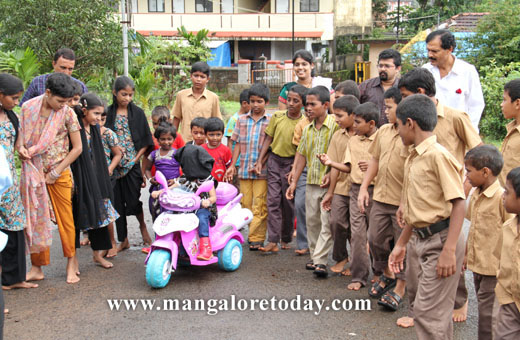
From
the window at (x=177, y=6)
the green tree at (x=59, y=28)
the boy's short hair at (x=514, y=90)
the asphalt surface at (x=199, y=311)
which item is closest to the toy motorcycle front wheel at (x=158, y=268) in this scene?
the asphalt surface at (x=199, y=311)

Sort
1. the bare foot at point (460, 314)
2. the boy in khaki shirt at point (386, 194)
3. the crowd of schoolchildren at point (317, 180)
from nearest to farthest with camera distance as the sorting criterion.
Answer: the crowd of schoolchildren at point (317, 180) → the bare foot at point (460, 314) → the boy in khaki shirt at point (386, 194)

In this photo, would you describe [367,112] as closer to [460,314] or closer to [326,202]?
[326,202]

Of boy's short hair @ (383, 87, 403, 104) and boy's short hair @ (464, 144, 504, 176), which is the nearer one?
boy's short hair @ (464, 144, 504, 176)

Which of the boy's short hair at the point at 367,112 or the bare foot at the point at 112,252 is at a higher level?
the boy's short hair at the point at 367,112

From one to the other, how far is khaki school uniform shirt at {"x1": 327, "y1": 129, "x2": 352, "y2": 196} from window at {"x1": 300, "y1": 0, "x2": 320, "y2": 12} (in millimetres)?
29562

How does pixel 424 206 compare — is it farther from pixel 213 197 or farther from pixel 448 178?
pixel 213 197

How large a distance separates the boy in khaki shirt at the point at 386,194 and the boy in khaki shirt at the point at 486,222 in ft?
2.61

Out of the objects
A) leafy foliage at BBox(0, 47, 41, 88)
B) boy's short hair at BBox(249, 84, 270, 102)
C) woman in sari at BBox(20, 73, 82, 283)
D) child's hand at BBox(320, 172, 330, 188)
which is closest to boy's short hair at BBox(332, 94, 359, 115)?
child's hand at BBox(320, 172, 330, 188)

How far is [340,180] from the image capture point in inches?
209

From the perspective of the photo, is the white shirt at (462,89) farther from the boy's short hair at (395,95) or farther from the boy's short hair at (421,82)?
the boy's short hair at (421,82)

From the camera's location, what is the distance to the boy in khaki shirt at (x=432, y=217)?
3.36 m

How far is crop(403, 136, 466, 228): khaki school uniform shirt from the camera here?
3361mm

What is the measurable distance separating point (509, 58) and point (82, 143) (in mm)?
14087

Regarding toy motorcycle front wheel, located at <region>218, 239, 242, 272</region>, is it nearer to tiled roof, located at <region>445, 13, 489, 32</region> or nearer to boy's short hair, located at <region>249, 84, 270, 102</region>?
boy's short hair, located at <region>249, 84, 270, 102</region>
